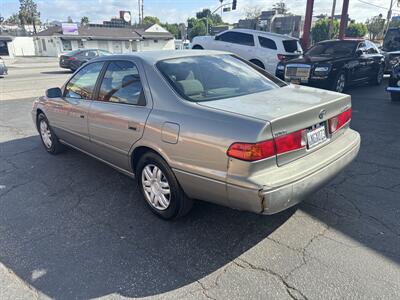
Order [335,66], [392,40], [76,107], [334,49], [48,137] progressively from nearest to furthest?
[76,107]
[48,137]
[335,66]
[334,49]
[392,40]

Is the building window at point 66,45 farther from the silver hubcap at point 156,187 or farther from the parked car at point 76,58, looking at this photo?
the silver hubcap at point 156,187

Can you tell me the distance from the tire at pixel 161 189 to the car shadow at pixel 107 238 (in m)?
0.14

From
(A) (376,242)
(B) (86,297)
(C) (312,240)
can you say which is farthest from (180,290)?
(A) (376,242)

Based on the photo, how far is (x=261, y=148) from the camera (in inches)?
93.5

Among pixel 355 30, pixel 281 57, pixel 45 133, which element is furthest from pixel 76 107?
pixel 355 30

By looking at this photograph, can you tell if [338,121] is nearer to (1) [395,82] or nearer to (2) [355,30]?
(1) [395,82]

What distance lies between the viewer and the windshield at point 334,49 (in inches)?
391

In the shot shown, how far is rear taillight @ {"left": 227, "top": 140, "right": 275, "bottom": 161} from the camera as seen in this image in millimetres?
2355

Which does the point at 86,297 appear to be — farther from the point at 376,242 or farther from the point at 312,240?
the point at 376,242

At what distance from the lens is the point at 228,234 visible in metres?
2.99

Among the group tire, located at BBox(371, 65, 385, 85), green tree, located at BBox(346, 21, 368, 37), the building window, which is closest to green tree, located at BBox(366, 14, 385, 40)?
green tree, located at BBox(346, 21, 368, 37)

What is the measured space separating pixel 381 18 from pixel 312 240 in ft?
322

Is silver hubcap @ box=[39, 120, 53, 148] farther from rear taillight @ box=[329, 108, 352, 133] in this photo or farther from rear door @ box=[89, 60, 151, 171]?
rear taillight @ box=[329, 108, 352, 133]

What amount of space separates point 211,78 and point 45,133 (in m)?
3.26
